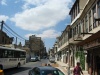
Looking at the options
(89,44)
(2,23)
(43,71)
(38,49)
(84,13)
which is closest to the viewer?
(43,71)

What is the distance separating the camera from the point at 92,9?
84.6 feet

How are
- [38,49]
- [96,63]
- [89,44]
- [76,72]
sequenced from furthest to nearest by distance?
[38,49]
[96,63]
[89,44]
[76,72]

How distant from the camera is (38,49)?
14900 centimetres

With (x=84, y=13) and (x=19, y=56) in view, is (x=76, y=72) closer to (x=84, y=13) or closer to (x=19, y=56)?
(x=84, y=13)

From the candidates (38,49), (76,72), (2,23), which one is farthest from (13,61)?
(38,49)

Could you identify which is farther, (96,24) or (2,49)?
(2,49)

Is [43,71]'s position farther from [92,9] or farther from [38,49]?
[38,49]

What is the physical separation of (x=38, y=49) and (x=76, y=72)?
134m

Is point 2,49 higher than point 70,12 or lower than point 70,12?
lower

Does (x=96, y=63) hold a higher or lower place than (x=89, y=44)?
lower

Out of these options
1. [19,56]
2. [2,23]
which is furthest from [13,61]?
[2,23]

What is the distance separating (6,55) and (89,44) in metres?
11.0

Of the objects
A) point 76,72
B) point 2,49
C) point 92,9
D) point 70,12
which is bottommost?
point 76,72

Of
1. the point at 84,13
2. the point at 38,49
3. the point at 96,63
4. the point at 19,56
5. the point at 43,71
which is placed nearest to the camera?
the point at 43,71
